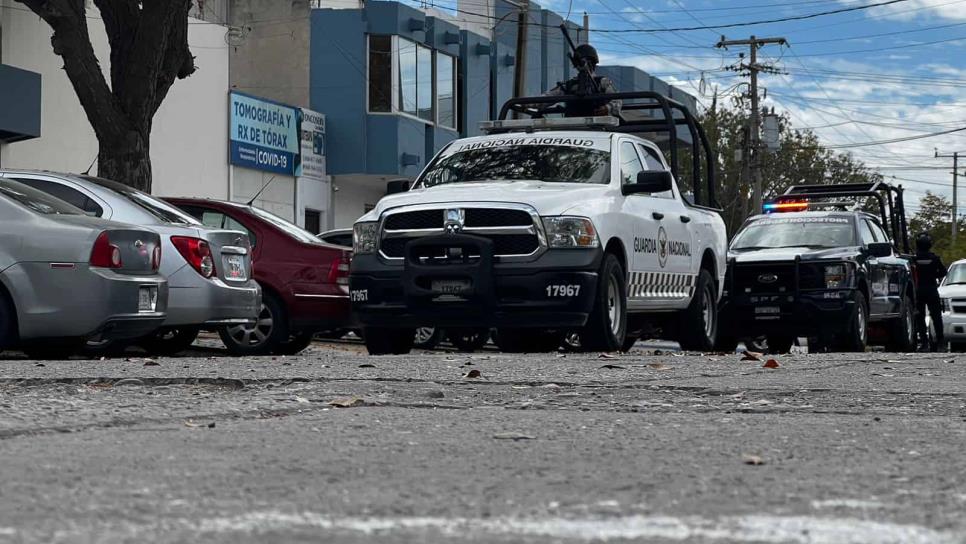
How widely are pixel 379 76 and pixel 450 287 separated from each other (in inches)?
1095

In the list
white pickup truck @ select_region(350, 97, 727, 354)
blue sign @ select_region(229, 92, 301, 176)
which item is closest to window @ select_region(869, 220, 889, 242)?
white pickup truck @ select_region(350, 97, 727, 354)

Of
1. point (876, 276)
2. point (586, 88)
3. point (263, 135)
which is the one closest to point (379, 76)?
point (263, 135)

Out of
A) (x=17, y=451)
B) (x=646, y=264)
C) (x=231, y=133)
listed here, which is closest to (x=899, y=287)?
(x=646, y=264)

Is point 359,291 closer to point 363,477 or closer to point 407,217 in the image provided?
→ point 407,217

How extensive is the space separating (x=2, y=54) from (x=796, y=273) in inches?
598

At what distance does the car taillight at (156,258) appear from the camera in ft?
37.1

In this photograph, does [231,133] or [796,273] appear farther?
[231,133]

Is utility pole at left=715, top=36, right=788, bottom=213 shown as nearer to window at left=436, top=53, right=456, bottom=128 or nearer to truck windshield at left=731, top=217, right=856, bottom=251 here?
window at left=436, top=53, right=456, bottom=128

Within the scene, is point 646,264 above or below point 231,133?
below

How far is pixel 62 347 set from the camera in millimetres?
11398

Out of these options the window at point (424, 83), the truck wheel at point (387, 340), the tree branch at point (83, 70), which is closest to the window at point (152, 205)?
the truck wheel at point (387, 340)

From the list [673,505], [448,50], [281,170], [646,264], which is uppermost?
[448,50]

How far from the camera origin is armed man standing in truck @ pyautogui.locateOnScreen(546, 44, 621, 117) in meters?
15.0

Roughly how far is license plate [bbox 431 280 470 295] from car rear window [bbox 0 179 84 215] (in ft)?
8.74
